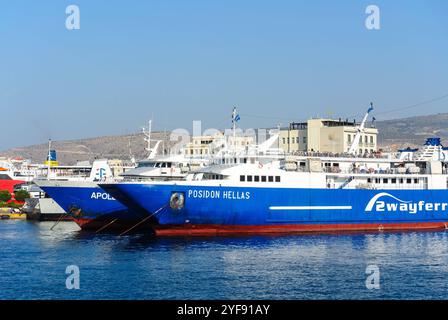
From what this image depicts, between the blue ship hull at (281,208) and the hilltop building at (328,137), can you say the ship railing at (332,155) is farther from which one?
the hilltop building at (328,137)

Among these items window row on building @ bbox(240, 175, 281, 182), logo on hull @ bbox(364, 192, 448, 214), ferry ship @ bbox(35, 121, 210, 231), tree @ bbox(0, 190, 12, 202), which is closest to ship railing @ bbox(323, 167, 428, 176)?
logo on hull @ bbox(364, 192, 448, 214)

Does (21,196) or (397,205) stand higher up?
(21,196)

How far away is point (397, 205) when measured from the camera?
46.6 metres

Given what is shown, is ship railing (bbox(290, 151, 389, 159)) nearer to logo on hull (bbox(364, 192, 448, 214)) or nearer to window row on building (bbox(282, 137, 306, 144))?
logo on hull (bbox(364, 192, 448, 214))

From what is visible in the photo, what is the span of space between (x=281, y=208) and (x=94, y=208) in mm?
15247

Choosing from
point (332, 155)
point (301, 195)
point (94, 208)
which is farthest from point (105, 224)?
point (332, 155)

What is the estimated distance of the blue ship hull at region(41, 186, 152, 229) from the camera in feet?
159

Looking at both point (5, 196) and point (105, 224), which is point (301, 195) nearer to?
point (105, 224)
